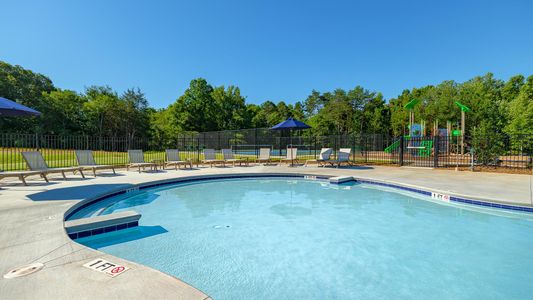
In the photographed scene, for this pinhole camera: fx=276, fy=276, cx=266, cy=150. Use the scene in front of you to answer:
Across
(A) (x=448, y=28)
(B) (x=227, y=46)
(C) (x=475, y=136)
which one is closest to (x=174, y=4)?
(B) (x=227, y=46)

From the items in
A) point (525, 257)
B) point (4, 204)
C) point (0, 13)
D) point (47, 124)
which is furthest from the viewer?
point (47, 124)

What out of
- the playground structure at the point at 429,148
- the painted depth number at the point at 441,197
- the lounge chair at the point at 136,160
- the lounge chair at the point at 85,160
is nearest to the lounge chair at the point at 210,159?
the lounge chair at the point at 136,160

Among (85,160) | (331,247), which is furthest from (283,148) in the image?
(331,247)

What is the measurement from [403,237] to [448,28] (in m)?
21.2

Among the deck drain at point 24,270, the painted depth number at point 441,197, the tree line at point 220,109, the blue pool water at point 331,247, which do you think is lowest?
the blue pool water at point 331,247

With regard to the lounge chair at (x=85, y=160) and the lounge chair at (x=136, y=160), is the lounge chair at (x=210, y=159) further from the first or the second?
Result: the lounge chair at (x=85, y=160)

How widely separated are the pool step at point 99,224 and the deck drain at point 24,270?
1437 millimetres

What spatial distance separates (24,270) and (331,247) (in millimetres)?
3593

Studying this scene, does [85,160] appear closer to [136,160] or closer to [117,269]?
[136,160]

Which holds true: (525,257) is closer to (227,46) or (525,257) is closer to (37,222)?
(37,222)

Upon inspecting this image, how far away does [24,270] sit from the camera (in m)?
2.51

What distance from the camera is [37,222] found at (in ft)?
13.1

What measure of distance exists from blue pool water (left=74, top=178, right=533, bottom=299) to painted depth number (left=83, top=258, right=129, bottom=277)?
797 millimetres

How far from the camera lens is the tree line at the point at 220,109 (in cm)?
2853
